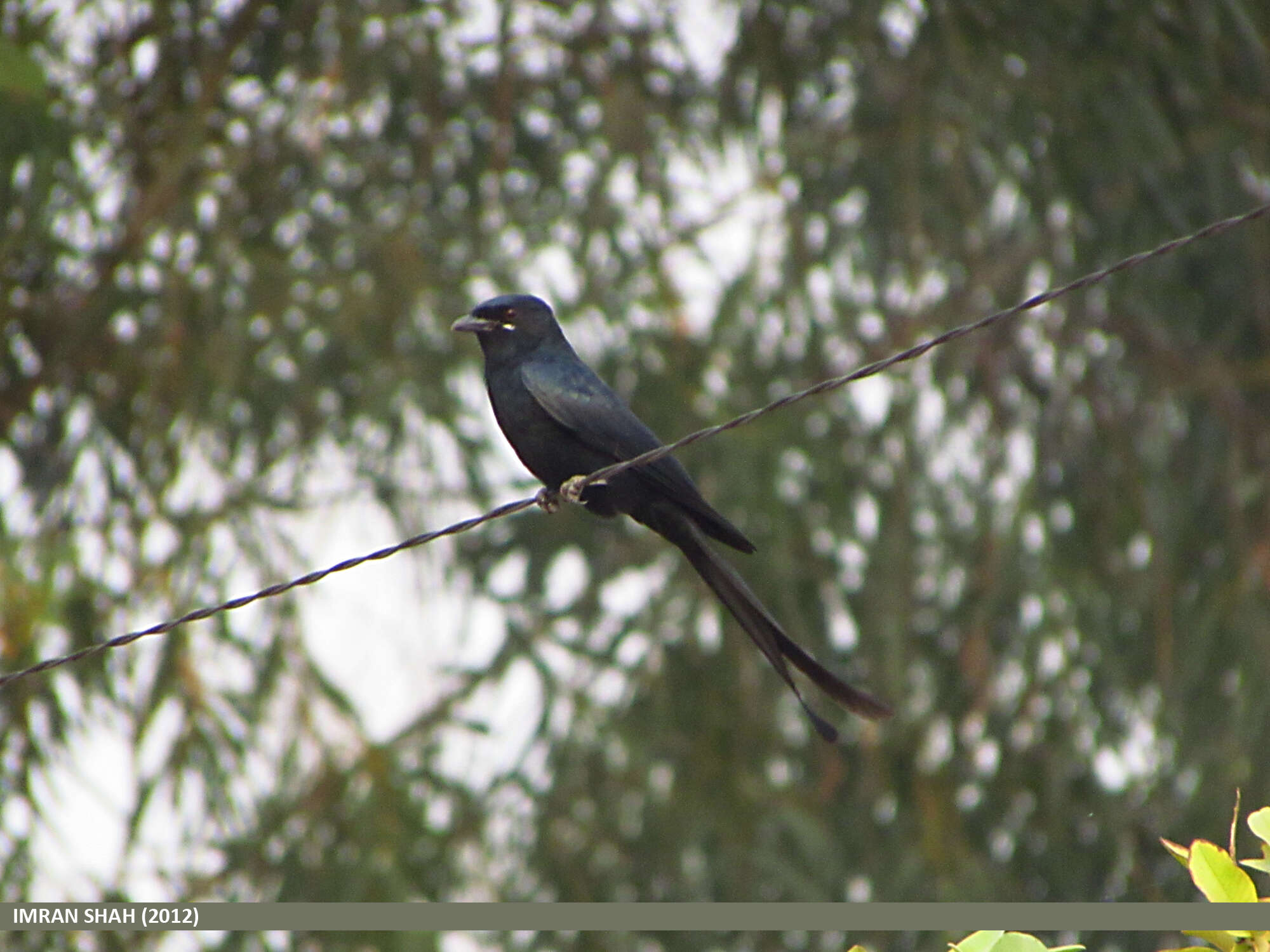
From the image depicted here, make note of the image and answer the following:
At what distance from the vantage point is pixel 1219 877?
1.75 metres

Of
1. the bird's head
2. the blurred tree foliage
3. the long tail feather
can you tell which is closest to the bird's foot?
the long tail feather

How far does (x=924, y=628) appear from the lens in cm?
546

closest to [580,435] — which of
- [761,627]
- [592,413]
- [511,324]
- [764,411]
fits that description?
[592,413]

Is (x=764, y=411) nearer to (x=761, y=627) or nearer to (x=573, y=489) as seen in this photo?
(x=761, y=627)

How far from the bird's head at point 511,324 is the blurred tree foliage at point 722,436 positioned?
1327 mm

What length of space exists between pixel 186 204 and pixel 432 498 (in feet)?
4.28

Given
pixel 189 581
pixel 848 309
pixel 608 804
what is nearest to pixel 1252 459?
pixel 848 309

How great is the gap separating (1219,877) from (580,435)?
88.2 inches

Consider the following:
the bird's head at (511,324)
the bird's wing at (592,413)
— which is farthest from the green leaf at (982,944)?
Result: the bird's head at (511,324)

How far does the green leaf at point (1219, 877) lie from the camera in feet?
5.75

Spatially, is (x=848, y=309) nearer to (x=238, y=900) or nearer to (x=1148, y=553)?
(x=1148, y=553)

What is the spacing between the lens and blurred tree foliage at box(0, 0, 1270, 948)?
203 inches

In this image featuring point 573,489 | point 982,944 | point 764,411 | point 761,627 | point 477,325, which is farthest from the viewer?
point 477,325

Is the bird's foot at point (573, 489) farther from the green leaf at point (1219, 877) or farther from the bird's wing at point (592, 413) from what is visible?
the green leaf at point (1219, 877)
